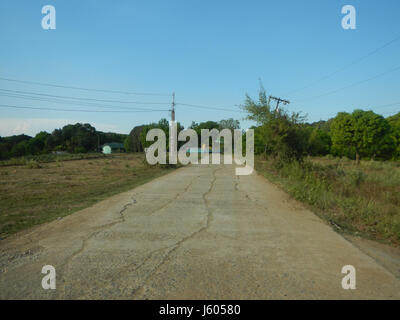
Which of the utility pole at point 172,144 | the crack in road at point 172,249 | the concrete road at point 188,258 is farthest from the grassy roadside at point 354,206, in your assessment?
the utility pole at point 172,144

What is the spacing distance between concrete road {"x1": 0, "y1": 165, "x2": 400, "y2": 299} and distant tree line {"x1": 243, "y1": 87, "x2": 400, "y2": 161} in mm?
9237

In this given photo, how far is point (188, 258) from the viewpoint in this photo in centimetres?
391

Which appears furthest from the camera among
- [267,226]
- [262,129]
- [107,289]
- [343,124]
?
[343,124]

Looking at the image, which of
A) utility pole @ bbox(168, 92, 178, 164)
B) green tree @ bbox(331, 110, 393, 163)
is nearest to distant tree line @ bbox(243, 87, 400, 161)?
green tree @ bbox(331, 110, 393, 163)

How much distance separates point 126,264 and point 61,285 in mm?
852

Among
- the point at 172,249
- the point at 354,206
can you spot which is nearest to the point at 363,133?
the point at 354,206

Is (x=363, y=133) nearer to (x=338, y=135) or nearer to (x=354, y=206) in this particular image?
(x=338, y=135)

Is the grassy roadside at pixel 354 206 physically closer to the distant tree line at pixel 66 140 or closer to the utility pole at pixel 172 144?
the utility pole at pixel 172 144

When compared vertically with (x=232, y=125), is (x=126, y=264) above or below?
below

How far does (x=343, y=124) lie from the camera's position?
111ft

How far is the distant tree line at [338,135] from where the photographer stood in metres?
15.3

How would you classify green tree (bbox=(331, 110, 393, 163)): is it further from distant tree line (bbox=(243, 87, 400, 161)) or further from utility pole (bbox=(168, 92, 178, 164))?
utility pole (bbox=(168, 92, 178, 164))
